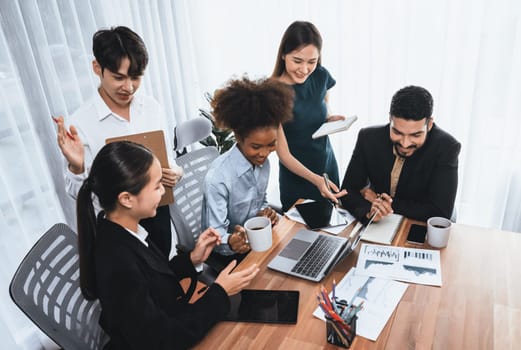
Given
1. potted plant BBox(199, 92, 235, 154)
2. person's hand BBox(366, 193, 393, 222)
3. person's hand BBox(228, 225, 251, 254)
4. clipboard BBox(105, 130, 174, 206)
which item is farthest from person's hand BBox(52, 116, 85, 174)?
potted plant BBox(199, 92, 235, 154)

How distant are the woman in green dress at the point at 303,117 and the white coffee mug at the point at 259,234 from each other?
0.50 m

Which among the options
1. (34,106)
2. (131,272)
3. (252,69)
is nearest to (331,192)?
(131,272)

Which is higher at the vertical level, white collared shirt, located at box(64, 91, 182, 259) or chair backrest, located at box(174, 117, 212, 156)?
white collared shirt, located at box(64, 91, 182, 259)

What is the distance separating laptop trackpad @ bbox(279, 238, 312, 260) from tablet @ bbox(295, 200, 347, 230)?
0.13 metres

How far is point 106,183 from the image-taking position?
1035mm

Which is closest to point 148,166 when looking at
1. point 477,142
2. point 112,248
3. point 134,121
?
point 112,248

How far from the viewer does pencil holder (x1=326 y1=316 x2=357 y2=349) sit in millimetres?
937

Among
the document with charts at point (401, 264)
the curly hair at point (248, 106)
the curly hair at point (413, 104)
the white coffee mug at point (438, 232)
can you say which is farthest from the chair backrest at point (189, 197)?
the white coffee mug at point (438, 232)

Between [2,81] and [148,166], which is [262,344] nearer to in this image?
[148,166]

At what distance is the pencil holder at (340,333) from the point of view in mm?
937

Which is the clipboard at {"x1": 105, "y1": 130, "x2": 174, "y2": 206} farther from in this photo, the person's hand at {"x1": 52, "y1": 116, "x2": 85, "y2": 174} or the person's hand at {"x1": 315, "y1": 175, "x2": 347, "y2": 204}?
the person's hand at {"x1": 315, "y1": 175, "x2": 347, "y2": 204}

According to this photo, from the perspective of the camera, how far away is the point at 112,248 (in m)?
1.01

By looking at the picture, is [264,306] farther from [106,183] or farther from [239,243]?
[106,183]

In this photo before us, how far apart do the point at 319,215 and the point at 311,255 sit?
30 centimetres
